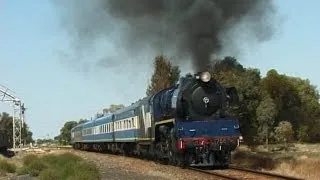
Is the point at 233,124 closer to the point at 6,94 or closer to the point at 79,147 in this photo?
the point at 6,94

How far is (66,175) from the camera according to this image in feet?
61.9

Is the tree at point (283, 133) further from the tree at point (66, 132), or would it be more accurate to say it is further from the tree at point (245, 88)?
the tree at point (66, 132)

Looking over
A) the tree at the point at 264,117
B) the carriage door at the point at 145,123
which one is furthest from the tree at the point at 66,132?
the carriage door at the point at 145,123

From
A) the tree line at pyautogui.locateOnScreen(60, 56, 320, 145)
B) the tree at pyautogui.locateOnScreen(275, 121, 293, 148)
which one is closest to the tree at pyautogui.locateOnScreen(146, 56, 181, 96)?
the tree line at pyautogui.locateOnScreen(60, 56, 320, 145)

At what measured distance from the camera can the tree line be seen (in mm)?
52188

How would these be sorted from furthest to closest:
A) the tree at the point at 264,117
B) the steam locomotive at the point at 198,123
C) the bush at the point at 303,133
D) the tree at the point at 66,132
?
the tree at the point at 66,132 → the bush at the point at 303,133 → the tree at the point at 264,117 → the steam locomotive at the point at 198,123

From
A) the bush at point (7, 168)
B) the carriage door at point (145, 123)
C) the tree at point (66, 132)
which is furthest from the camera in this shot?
the tree at point (66, 132)

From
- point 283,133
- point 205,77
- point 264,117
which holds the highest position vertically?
point 264,117

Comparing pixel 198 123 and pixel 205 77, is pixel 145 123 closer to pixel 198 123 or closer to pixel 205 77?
pixel 198 123

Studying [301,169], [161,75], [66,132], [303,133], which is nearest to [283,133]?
[161,75]

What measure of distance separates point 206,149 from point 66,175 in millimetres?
5548

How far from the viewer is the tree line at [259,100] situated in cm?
5219

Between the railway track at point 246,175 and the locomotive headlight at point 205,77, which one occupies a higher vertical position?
the locomotive headlight at point 205,77

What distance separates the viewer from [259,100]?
5597 cm
